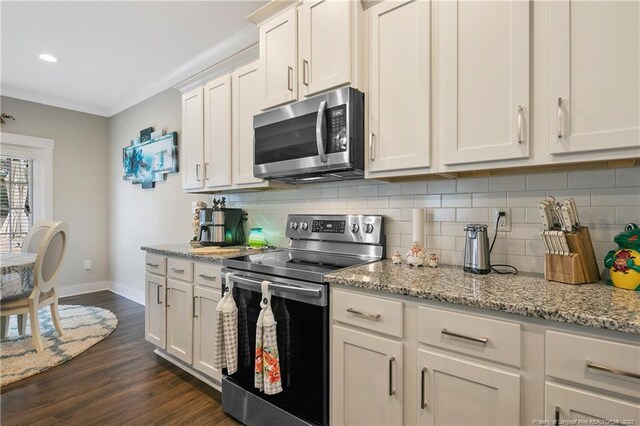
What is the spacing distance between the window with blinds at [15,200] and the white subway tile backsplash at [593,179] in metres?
5.83

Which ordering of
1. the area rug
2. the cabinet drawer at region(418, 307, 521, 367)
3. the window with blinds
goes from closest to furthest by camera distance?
the cabinet drawer at region(418, 307, 521, 367) < the area rug < the window with blinds

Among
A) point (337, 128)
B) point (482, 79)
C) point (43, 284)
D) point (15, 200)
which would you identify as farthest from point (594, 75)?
point (15, 200)

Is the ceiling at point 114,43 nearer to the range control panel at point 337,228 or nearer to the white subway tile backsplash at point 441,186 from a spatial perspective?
the range control panel at point 337,228

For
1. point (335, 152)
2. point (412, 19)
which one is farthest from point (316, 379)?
point (412, 19)

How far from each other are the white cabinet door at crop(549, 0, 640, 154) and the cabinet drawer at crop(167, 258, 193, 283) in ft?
7.19

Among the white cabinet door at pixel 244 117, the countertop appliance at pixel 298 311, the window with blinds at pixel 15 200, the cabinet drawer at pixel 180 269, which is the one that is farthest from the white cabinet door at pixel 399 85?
the window with blinds at pixel 15 200

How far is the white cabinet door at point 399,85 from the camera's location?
1575 millimetres

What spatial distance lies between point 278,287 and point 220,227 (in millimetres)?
1233

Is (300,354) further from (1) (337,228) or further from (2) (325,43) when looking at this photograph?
(2) (325,43)

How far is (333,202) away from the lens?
2.31 m

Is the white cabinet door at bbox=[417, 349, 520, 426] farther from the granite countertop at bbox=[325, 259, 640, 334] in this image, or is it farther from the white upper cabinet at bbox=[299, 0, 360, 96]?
the white upper cabinet at bbox=[299, 0, 360, 96]

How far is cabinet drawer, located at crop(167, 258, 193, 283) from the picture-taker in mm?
2312

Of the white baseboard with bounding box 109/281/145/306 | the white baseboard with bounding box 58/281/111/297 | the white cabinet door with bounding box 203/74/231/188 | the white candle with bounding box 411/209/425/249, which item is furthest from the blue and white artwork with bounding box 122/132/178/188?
the white candle with bounding box 411/209/425/249

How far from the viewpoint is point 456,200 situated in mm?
1784
